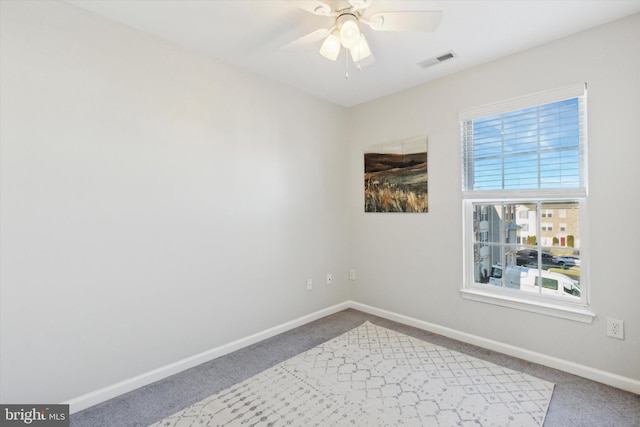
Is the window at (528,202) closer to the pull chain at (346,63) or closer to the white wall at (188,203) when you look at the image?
the white wall at (188,203)

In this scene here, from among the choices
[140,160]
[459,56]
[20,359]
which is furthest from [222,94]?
[20,359]

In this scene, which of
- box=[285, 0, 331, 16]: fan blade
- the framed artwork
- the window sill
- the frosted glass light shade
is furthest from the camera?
the framed artwork

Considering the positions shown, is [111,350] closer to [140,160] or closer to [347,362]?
[140,160]

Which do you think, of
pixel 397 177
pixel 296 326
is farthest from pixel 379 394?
pixel 397 177

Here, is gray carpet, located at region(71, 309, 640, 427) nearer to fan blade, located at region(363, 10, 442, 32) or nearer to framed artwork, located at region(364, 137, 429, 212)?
framed artwork, located at region(364, 137, 429, 212)

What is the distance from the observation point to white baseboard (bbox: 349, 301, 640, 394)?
6.93ft

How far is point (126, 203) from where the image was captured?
216cm

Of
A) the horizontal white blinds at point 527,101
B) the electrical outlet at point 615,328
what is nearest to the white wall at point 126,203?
the horizontal white blinds at point 527,101

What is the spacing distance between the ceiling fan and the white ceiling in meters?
0.23

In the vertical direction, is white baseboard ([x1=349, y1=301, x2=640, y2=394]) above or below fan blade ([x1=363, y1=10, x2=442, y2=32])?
below

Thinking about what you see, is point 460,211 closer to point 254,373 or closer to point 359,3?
point 359,3

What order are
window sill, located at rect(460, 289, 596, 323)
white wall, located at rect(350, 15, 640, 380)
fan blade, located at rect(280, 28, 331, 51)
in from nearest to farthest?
fan blade, located at rect(280, 28, 331, 51) → white wall, located at rect(350, 15, 640, 380) → window sill, located at rect(460, 289, 596, 323)

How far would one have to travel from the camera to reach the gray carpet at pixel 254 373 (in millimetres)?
1850

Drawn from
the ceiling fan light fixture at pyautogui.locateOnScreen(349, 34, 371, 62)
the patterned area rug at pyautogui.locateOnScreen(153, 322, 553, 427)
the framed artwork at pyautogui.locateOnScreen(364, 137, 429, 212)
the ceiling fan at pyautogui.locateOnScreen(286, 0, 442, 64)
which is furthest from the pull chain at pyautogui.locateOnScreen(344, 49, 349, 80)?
the patterned area rug at pyautogui.locateOnScreen(153, 322, 553, 427)
